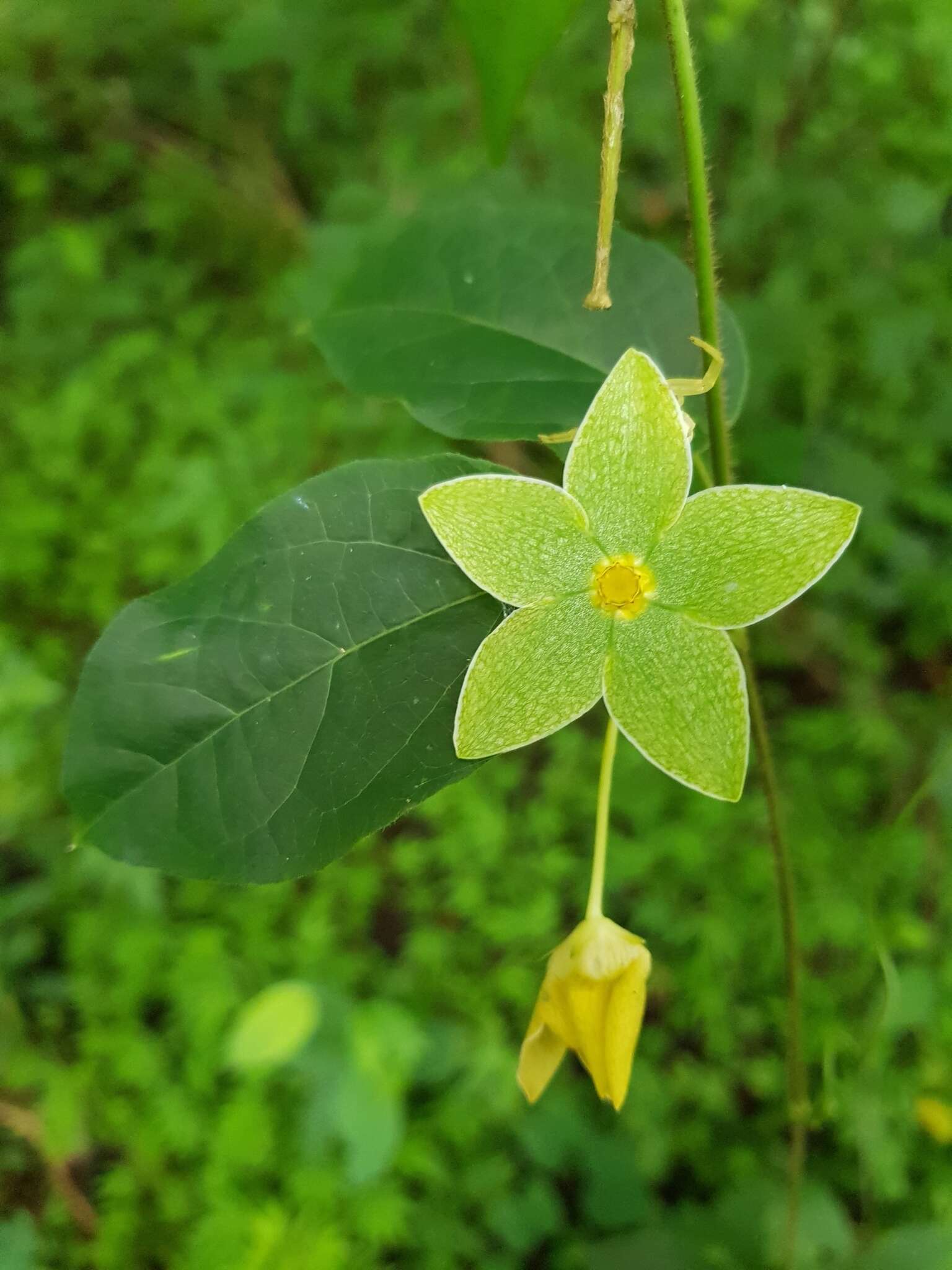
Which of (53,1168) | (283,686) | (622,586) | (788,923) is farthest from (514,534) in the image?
(53,1168)

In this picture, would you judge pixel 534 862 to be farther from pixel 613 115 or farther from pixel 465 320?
pixel 613 115

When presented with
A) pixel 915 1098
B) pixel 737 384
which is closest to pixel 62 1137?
pixel 915 1098

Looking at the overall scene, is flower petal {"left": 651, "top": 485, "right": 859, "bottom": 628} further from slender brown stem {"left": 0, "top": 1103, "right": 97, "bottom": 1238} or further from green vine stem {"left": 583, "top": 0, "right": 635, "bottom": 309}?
slender brown stem {"left": 0, "top": 1103, "right": 97, "bottom": 1238}

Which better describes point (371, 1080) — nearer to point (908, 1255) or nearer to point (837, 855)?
point (908, 1255)

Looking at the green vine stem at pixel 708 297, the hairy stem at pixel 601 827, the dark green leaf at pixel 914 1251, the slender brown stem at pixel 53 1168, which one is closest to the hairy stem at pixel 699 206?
the green vine stem at pixel 708 297

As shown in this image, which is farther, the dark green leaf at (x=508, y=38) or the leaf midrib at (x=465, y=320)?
the leaf midrib at (x=465, y=320)

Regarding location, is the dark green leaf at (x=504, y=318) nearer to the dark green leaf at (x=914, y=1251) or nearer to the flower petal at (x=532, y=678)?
the flower petal at (x=532, y=678)

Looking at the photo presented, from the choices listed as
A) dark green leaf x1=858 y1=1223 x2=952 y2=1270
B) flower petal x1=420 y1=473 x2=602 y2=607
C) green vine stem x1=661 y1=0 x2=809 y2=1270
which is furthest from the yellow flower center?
dark green leaf x1=858 y1=1223 x2=952 y2=1270
